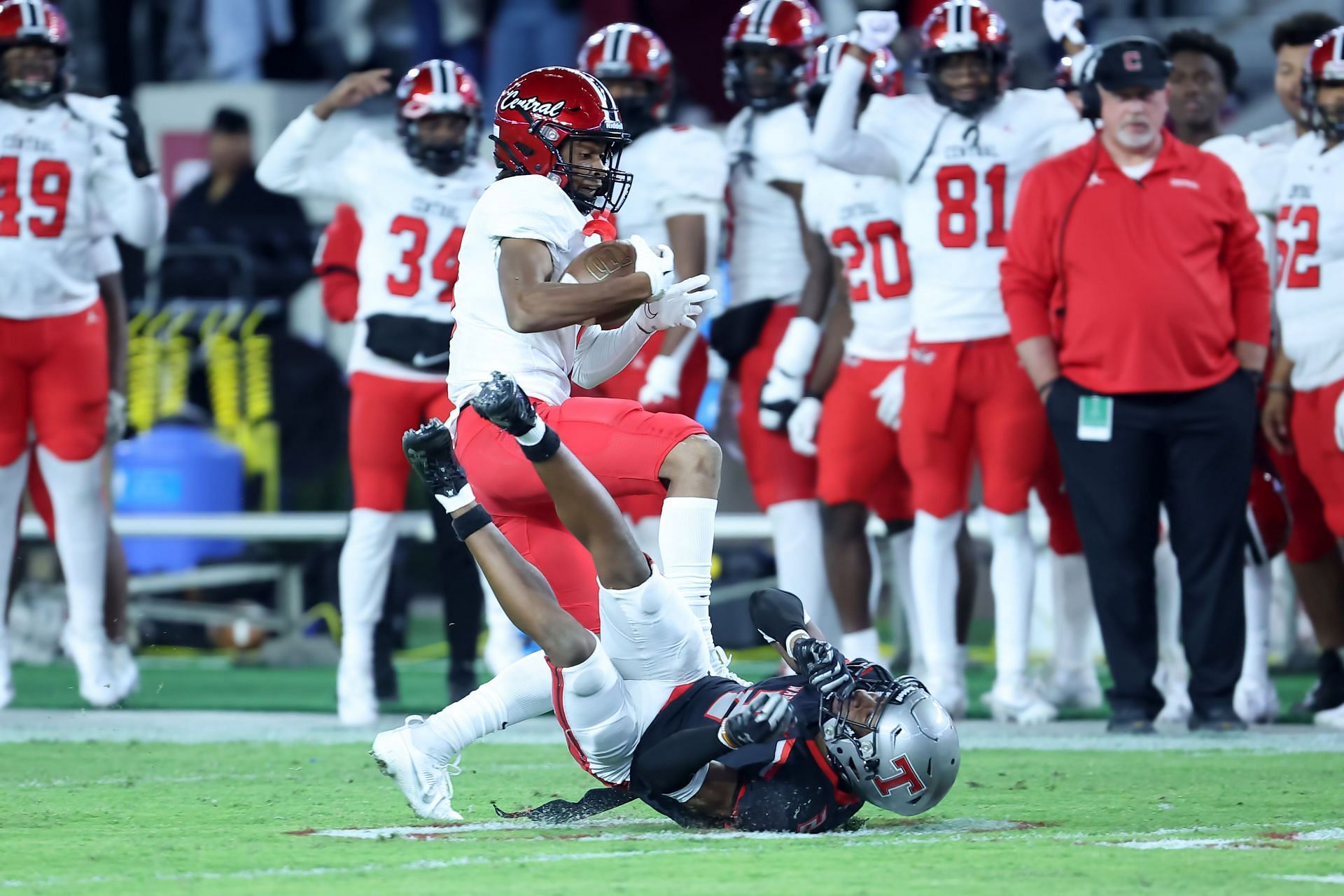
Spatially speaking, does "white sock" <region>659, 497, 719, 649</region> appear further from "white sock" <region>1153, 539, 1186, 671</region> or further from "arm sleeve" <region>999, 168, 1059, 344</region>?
"white sock" <region>1153, 539, 1186, 671</region>

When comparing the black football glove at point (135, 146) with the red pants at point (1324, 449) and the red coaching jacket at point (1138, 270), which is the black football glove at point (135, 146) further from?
the red pants at point (1324, 449)

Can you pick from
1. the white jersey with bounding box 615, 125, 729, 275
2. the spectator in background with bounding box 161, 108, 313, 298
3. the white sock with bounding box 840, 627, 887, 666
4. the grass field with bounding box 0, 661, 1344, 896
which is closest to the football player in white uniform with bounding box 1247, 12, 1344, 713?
the grass field with bounding box 0, 661, 1344, 896

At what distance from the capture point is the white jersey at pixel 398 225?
23.7 feet

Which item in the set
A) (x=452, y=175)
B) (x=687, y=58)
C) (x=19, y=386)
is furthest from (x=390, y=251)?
(x=687, y=58)

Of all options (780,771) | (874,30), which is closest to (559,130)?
(780,771)

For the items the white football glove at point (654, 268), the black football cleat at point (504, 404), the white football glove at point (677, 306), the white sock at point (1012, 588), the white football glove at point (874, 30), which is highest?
the white football glove at point (874, 30)

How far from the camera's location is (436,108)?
7234 millimetres

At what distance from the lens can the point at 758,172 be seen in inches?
302

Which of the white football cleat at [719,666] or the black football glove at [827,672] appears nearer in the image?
the black football glove at [827,672]

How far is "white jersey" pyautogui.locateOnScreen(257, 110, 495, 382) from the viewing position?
23.7 ft

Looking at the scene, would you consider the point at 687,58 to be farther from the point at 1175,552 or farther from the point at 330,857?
the point at 330,857

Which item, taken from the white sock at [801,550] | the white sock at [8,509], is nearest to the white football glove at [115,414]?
the white sock at [8,509]

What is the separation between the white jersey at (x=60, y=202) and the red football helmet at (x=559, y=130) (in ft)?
9.97

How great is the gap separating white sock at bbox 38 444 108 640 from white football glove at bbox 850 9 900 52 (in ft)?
9.79
